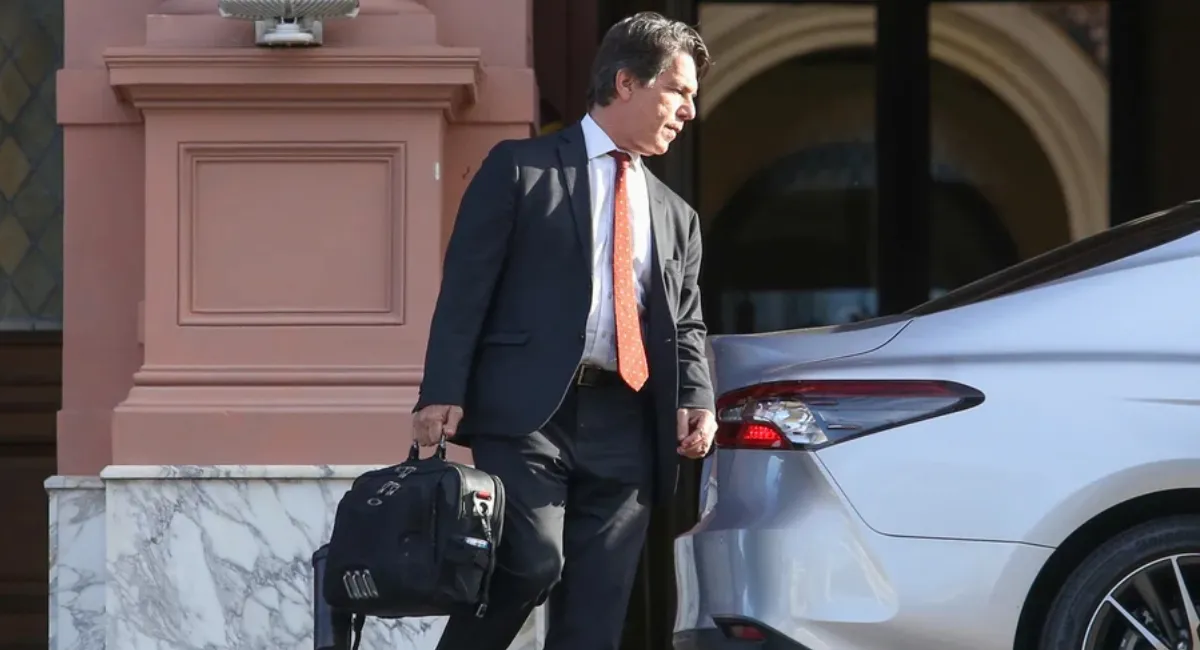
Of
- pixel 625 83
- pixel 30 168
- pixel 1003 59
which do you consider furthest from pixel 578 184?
pixel 1003 59

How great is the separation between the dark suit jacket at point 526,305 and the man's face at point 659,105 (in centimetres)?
14

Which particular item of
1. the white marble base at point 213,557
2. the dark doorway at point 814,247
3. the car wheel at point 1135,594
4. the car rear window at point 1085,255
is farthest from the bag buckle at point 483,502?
the dark doorway at point 814,247

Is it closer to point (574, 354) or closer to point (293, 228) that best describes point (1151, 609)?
point (574, 354)

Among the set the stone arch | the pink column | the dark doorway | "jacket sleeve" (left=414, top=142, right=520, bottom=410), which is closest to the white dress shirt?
"jacket sleeve" (left=414, top=142, right=520, bottom=410)

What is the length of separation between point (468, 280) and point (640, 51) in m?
0.65

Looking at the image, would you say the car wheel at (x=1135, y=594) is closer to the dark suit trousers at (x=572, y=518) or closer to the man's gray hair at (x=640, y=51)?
the dark suit trousers at (x=572, y=518)

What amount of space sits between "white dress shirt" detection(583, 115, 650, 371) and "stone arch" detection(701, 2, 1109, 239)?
4.26m

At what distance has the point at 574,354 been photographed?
4.25m

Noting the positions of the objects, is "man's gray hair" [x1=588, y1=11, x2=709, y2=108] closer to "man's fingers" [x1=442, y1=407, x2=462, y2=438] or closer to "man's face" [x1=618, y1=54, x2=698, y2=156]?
"man's face" [x1=618, y1=54, x2=698, y2=156]

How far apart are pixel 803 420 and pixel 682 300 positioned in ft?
1.46

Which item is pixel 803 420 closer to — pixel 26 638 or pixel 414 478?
pixel 414 478

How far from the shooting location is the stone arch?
8648mm

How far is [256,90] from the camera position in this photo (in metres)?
6.15

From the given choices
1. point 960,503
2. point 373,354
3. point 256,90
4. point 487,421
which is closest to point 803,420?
point 960,503
